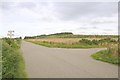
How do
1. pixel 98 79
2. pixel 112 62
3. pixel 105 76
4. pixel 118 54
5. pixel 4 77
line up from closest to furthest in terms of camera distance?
pixel 4 77 → pixel 98 79 → pixel 105 76 → pixel 112 62 → pixel 118 54

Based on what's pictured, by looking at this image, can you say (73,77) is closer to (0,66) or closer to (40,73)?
(40,73)

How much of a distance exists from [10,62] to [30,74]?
1.03m

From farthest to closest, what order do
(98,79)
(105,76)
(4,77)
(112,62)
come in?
1. (112,62)
2. (105,76)
3. (98,79)
4. (4,77)

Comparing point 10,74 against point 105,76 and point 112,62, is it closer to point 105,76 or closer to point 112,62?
point 105,76

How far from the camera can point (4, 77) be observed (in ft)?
31.1

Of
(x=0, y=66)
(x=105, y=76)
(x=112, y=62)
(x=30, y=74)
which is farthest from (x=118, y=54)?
(x=0, y=66)

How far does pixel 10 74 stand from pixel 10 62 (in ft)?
5.95

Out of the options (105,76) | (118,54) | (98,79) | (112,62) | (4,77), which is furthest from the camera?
(118,54)

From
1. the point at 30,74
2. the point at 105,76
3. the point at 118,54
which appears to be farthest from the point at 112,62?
the point at 30,74

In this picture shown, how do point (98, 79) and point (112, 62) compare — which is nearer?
point (98, 79)

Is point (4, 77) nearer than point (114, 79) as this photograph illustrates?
Yes

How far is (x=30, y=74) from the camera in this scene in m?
11.3

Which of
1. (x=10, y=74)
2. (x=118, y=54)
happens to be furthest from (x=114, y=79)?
(x=118, y=54)

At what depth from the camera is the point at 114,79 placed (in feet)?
33.7
